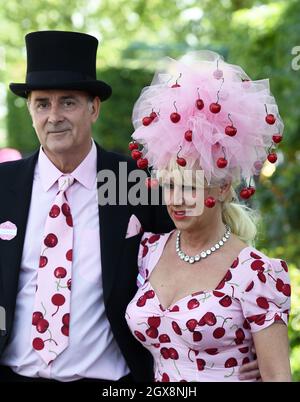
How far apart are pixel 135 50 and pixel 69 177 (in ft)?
42.1

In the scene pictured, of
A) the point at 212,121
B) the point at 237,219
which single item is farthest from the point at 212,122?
the point at 237,219

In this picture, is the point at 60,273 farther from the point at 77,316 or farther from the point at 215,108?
the point at 215,108

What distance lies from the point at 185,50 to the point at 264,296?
12408 millimetres

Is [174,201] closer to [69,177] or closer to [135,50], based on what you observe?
[69,177]

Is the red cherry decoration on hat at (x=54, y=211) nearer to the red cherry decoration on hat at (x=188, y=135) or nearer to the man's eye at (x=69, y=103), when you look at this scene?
the man's eye at (x=69, y=103)

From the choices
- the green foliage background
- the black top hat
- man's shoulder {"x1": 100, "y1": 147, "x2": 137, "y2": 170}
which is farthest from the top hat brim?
the green foliage background

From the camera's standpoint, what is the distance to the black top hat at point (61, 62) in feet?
11.7

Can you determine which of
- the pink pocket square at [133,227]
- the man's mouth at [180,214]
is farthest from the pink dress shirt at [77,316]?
the man's mouth at [180,214]

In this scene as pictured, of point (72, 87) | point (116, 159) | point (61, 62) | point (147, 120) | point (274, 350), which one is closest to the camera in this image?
point (274, 350)

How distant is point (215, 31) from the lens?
56.3ft

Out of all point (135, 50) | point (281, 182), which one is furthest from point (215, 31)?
point (281, 182)

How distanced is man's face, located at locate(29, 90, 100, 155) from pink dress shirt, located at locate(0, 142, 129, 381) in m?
0.15

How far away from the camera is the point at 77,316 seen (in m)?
3.40
